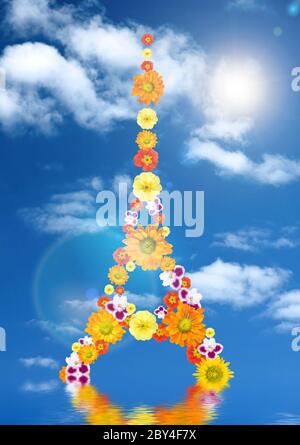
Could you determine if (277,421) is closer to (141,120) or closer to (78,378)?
(78,378)

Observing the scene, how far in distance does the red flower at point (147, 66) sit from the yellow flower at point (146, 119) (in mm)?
653

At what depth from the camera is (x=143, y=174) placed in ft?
31.9

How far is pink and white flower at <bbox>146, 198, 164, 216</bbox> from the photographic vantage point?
9.77 meters

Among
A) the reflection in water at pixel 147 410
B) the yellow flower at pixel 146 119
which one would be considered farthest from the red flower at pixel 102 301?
the yellow flower at pixel 146 119

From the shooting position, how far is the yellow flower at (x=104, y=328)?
949cm

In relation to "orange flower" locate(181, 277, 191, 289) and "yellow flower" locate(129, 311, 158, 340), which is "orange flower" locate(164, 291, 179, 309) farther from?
Answer: "yellow flower" locate(129, 311, 158, 340)

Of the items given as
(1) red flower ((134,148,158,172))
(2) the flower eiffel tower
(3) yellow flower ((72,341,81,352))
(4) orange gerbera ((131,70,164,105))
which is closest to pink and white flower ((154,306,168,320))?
(2) the flower eiffel tower

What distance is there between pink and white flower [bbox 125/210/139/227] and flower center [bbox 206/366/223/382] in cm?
260

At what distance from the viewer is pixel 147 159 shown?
9805 millimetres

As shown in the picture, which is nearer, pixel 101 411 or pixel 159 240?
pixel 101 411

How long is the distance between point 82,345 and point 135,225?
2100 millimetres

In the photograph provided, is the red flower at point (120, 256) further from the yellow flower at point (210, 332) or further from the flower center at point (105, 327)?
the yellow flower at point (210, 332)
